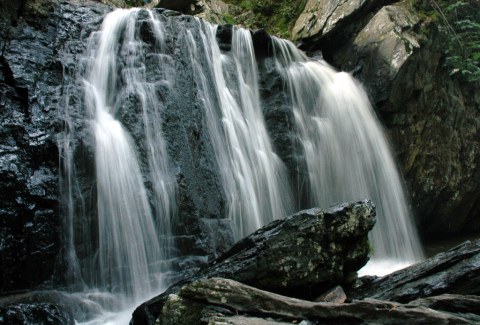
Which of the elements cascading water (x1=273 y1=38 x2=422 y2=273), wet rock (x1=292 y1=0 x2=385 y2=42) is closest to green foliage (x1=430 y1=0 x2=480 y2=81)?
wet rock (x1=292 y1=0 x2=385 y2=42)

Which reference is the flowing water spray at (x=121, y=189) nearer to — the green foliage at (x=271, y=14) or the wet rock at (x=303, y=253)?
the wet rock at (x=303, y=253)

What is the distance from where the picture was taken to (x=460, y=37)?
43.0 feet

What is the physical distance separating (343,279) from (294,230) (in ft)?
3.06

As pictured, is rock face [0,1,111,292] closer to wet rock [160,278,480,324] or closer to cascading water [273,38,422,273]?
wet rock [160,278,480,324]

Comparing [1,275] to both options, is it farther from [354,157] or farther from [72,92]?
[354,157]

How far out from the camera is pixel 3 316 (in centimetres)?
455

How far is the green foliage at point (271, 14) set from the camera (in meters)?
14.0

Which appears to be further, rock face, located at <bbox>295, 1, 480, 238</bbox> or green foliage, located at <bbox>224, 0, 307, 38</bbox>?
green foliage, located at <bbox>224, 0, 307, 38</bbox>

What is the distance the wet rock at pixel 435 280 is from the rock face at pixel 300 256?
0.44 m

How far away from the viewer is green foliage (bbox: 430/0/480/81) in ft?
41.5

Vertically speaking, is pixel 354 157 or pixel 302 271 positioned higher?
pixel 354 157

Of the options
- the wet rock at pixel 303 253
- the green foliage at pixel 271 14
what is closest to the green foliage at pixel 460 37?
the green foliage at pixel 271 14

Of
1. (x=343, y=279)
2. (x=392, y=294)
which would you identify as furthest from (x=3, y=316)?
(x=392, y=294)

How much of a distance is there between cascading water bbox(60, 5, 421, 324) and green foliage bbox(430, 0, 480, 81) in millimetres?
3397
